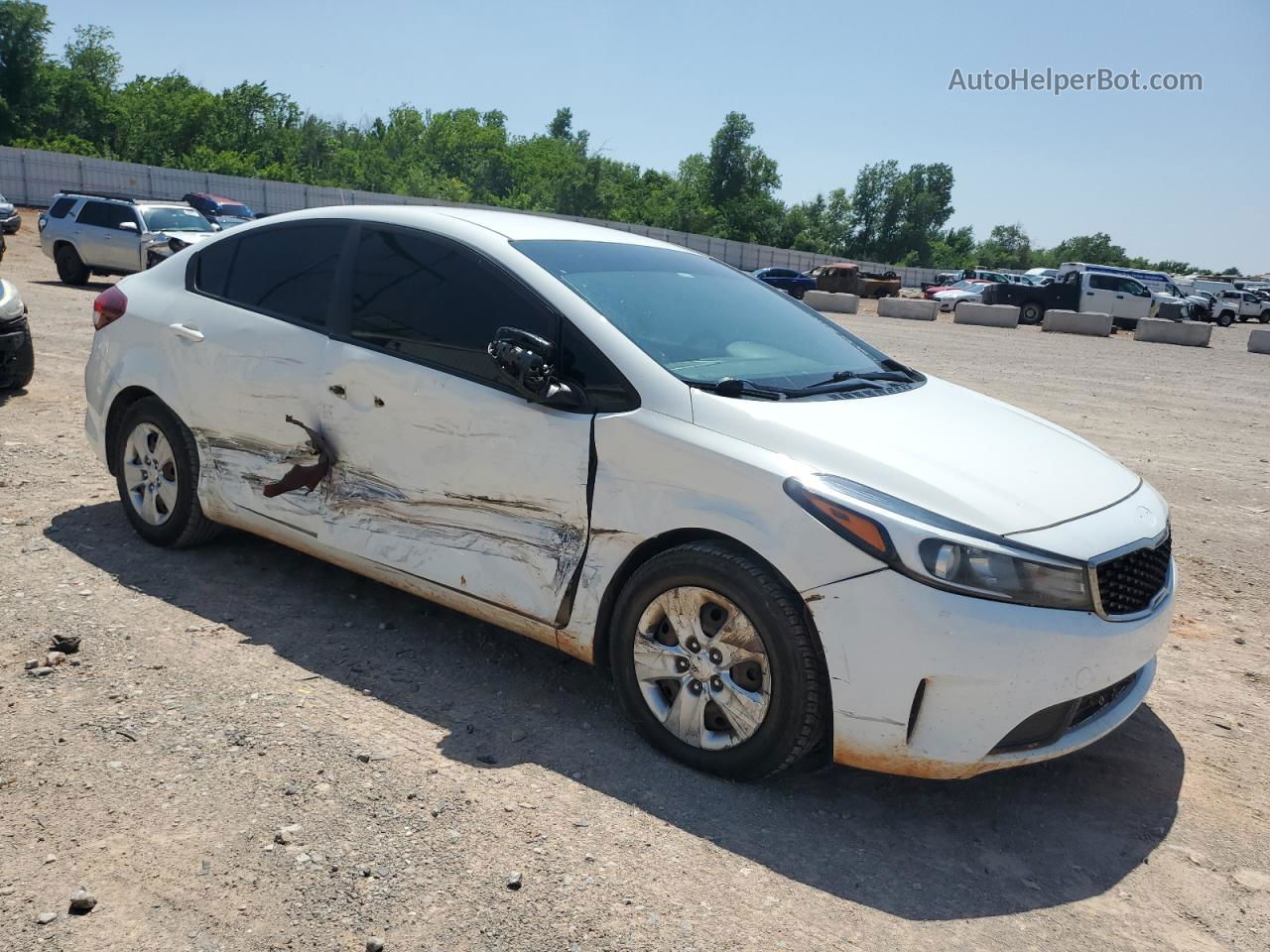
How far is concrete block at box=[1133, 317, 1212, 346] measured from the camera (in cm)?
2723

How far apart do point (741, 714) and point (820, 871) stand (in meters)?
0.53

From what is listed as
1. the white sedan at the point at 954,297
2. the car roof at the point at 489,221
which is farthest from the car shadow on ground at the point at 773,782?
the white sedan at the point at 954,297

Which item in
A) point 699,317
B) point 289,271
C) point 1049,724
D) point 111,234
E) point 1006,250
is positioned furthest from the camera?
point 1006,250

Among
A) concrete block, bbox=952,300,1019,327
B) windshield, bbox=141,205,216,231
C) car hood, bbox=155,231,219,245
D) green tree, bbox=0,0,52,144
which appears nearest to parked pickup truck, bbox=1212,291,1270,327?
concrete block, bbox=952,300,1019,327

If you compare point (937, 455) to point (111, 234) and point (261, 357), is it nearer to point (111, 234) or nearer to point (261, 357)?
point (261, 357)

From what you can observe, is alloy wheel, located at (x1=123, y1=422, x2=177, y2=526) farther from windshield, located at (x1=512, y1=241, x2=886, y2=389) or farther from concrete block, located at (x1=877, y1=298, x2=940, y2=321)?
concrete block, located at (x1=877, y1=298, x2=940, y2=321)

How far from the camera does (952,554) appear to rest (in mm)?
2967

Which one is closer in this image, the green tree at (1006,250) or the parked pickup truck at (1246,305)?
the parked pickup truck at (1246,305)

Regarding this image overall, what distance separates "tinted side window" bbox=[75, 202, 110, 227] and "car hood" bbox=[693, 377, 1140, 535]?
820 inches

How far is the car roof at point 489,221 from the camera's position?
13.9ft

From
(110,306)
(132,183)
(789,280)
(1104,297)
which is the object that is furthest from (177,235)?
(132,183)

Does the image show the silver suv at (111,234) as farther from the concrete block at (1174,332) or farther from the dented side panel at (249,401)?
the concrete block at (1174,332)

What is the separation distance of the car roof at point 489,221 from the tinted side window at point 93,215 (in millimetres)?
18563

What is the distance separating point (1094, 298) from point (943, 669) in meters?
34.7
